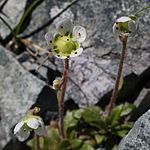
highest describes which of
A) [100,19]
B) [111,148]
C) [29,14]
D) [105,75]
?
[29,14]

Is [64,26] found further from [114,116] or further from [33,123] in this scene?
[114,116]

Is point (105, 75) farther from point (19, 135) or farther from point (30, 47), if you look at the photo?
point (19, 135)

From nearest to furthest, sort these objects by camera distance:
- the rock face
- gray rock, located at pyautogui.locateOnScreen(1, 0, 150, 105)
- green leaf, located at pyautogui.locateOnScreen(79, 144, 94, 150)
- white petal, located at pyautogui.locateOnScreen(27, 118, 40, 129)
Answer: the rock face → white petal, located at pyautogui.locateOnScreen(27, 118, 40, 129) → green leaf, located at pyautogui.locateOnScreen(79, 144, 94, 150) → gray rock, located at pyautogui.locateOnScreen(1, 0, 150, 105)

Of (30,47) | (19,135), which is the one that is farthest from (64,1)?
(19,135)

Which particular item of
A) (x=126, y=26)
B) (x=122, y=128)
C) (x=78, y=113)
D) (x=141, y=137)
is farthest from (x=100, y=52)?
(x=141, y=137)

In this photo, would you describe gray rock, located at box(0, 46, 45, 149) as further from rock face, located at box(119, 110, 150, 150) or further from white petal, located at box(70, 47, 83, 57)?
rock face, located at box(119, 110, 150, 150)

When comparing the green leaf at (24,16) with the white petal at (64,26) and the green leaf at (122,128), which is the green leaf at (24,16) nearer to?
the white petal at (64,26)

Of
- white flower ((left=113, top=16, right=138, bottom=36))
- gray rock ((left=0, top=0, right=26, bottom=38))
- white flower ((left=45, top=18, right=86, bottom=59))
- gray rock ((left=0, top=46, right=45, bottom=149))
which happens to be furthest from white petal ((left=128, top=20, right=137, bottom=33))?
gray rock ((left=0, top=0, right=26, bottom=38))
